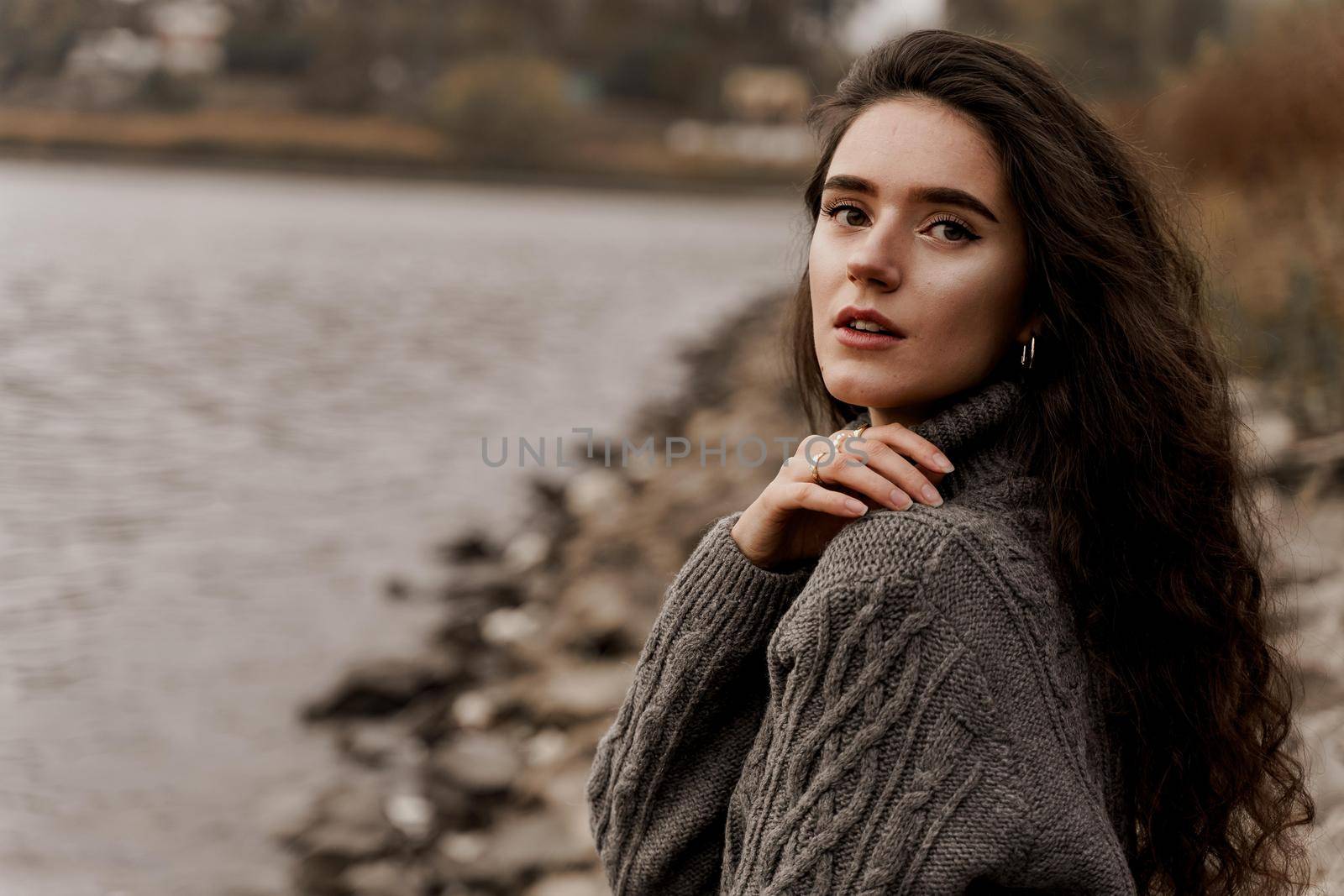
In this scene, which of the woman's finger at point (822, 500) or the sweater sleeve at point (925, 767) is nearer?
the sweater sleeve at point (925, 767)

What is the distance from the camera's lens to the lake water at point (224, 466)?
5.14 metres

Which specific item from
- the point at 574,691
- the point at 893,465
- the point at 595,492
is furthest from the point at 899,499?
the point at 595,492

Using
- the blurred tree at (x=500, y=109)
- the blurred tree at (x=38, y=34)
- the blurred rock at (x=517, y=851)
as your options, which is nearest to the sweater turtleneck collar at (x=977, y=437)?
the blurred rock at (x=517, y=851)

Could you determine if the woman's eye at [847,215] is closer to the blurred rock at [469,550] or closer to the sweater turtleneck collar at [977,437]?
the sweater turtleneck collar at [977,437]

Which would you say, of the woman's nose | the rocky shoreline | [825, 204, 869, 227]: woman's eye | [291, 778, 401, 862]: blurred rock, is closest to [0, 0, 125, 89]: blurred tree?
the rocky shoreline

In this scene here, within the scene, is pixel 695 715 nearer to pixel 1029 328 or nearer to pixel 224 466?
pixel 1029 328

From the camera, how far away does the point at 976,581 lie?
4.25 ft

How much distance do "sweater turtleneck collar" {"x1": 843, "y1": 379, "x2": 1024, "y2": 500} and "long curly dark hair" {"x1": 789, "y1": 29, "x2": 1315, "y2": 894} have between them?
29mm

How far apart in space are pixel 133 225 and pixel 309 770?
1800cm

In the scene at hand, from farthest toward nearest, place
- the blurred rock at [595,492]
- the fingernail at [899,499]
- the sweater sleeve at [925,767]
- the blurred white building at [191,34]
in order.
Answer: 1. the blurred white building at [191,34]
2. the blurred rock at [595,492]
3. the fingernail at [899,499]
4. the sweater sleeve at [925,767]

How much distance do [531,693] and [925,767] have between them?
4.39 m

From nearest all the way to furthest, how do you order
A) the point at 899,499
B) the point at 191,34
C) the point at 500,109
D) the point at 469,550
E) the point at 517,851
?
1. the point at 899,499
2. the point at 517,851
3. the point at 469,550
4. the point at 191,34
5. the point at 500,109

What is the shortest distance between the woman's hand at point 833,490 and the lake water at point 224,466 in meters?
0.97

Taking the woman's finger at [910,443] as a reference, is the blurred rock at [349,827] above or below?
below
